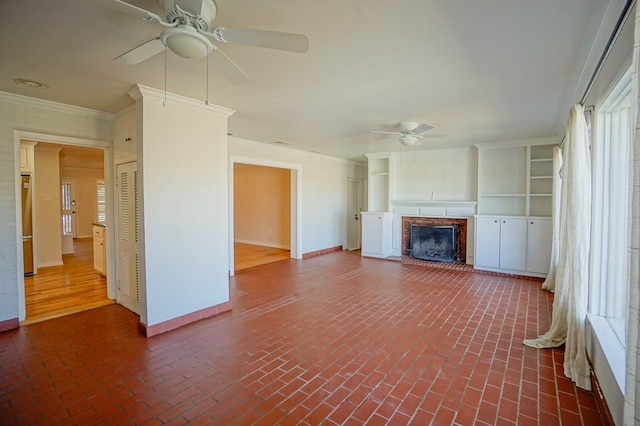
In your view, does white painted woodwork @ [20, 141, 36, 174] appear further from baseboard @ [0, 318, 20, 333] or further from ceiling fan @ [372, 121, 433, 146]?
ceiling fan @ [372, 121, 433, 146]

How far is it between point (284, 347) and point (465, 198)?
18.2ft

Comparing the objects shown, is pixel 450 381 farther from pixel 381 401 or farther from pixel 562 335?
pixel 562 335

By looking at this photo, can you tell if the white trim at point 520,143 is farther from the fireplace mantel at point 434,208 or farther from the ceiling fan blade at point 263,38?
the ceiling fan blade at point 263,38

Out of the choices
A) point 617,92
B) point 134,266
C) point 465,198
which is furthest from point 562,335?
point 134,266

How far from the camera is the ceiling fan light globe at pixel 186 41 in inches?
64.7

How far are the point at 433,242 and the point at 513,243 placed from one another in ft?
5.48

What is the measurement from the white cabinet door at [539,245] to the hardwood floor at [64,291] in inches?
275

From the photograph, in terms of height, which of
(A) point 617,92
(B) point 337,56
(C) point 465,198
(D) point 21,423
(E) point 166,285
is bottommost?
(D) point 21,423

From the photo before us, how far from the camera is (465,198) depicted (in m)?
6.75

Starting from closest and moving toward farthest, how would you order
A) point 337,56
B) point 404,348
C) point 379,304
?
point 337,56 → point 404,348 → point 379,304

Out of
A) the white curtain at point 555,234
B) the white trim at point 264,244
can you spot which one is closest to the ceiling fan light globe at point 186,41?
the white curtain at point 555,234

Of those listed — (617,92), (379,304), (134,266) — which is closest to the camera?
(617,92)

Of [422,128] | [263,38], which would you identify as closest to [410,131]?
[422,128]

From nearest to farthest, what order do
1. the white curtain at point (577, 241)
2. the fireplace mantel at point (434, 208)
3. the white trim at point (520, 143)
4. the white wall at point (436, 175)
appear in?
the white curtain at point (577, 241) < the white trim at point (520, 143) < the fireplace mantel at point (434, 208) < the white wall at point (436, 175)
